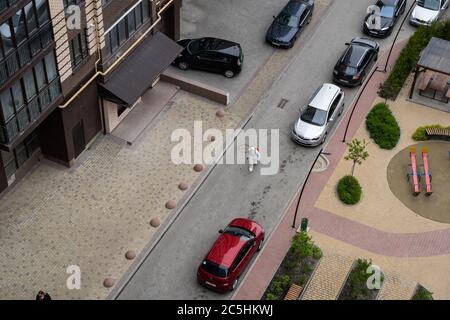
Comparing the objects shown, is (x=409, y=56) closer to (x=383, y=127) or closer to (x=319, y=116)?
(x=383, y=127)

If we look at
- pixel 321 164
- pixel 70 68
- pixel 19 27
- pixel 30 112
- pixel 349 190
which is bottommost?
pixel 321 164

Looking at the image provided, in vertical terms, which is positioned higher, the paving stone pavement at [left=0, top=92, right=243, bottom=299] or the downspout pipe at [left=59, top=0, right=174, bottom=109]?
the downspout pipe at [left=59, top=0, right=174, bottom=109]

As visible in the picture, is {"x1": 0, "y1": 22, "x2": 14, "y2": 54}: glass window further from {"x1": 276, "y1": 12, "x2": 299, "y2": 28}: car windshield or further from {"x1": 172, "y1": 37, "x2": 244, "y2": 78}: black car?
{"x1": 276, "y1": 12, "x2": 299, "y2": 28}: car windshield

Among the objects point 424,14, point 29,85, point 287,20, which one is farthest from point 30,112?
point 424,14

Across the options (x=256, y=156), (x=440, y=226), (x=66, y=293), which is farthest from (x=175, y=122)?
(x=440, y=226)

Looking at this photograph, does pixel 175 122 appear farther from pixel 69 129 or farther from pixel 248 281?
pixel 248 281

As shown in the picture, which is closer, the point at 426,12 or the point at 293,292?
the point at 293,292

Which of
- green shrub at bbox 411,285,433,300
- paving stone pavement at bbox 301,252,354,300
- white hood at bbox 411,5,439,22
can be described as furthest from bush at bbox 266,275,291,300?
white hood at bbox 411,5,439,22
